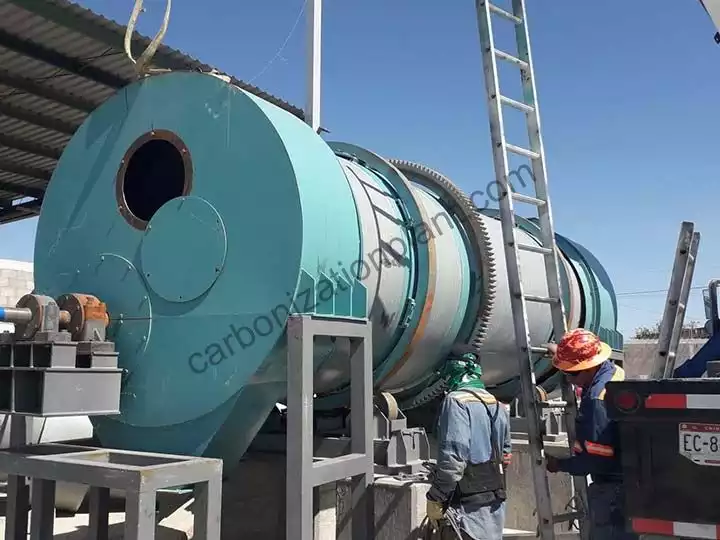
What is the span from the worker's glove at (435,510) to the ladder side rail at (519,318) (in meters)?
0.67

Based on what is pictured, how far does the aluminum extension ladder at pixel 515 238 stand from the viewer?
12.0ft

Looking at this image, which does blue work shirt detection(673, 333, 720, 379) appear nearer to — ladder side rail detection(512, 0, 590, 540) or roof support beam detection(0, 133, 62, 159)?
ladder side rail detection(512, 0, 590, 540)

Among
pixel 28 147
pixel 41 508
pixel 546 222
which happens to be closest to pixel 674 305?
pixel 546 222

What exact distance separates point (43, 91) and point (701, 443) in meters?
7.70

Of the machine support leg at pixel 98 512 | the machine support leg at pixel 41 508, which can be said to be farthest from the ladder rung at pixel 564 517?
the machine support leg at pixel 41 508

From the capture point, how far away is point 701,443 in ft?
7.91

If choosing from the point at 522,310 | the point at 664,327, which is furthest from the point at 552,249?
the point at 664,327

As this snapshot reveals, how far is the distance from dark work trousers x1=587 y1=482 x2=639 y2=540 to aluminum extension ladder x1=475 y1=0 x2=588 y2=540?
43 centimetres

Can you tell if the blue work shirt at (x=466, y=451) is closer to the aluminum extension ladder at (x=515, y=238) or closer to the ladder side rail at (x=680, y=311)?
the aluminum extension ladder at (x=515, y=238)

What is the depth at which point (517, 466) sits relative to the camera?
13.8 feet

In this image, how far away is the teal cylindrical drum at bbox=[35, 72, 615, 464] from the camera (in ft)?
8.98

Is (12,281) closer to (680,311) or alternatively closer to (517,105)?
(517,105)

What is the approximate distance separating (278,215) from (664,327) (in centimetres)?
182

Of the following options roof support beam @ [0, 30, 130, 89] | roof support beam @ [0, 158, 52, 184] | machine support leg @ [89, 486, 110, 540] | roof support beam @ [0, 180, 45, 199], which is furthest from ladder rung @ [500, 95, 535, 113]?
roof support beam @ [0, 180, 45, 199]
